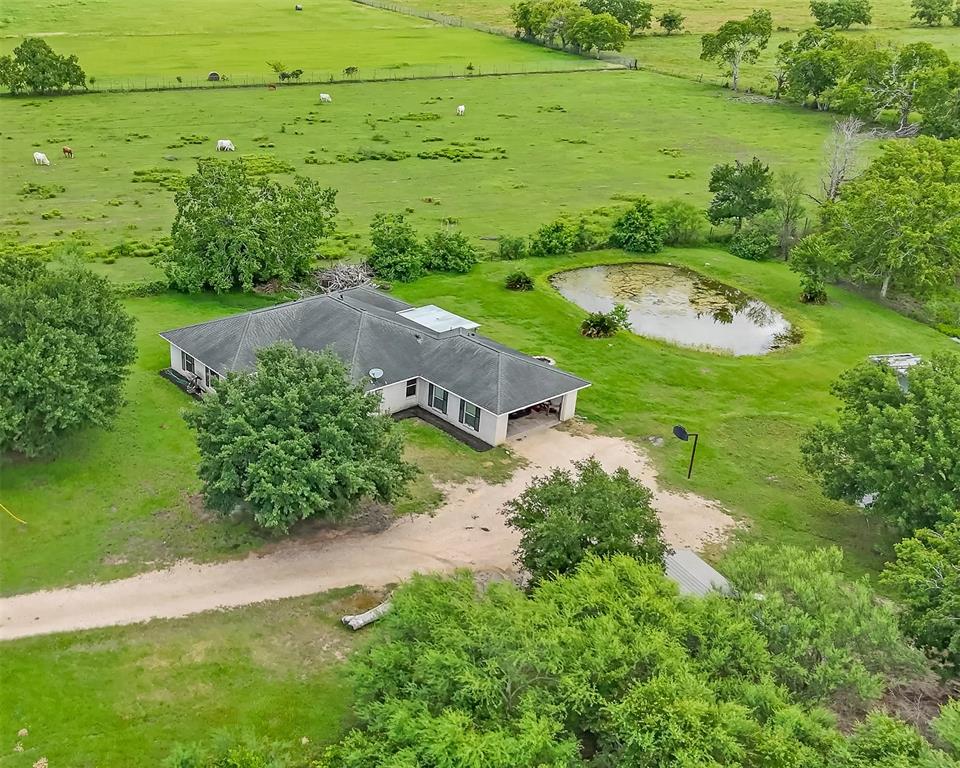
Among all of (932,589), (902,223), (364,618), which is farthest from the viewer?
(902,223)

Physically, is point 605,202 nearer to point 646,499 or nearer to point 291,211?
point 291,211

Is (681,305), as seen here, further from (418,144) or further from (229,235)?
(418,144)

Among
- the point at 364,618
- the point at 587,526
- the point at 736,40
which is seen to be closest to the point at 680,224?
the point at 587,526

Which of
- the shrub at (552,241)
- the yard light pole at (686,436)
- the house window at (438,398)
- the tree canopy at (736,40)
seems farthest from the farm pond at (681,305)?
the tree canopy at (736,40)

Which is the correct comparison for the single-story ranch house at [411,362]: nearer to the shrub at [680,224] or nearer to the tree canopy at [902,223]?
the tree canopy at [902,223]

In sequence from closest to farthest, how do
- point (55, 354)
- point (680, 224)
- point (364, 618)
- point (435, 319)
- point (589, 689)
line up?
point (589, 689)
point (364, 618)
point (55, 354)
point (435, 319)
point (680, 224)

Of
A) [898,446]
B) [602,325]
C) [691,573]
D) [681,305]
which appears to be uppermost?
[898,446]

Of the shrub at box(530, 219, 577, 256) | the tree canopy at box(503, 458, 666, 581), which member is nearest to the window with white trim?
the tree canopy at box(503, 458, 666, 581)

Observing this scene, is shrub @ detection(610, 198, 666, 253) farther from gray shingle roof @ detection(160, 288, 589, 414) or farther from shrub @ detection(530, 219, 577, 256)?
gray shingle roof @ detection(160, 288, 589, 414)
